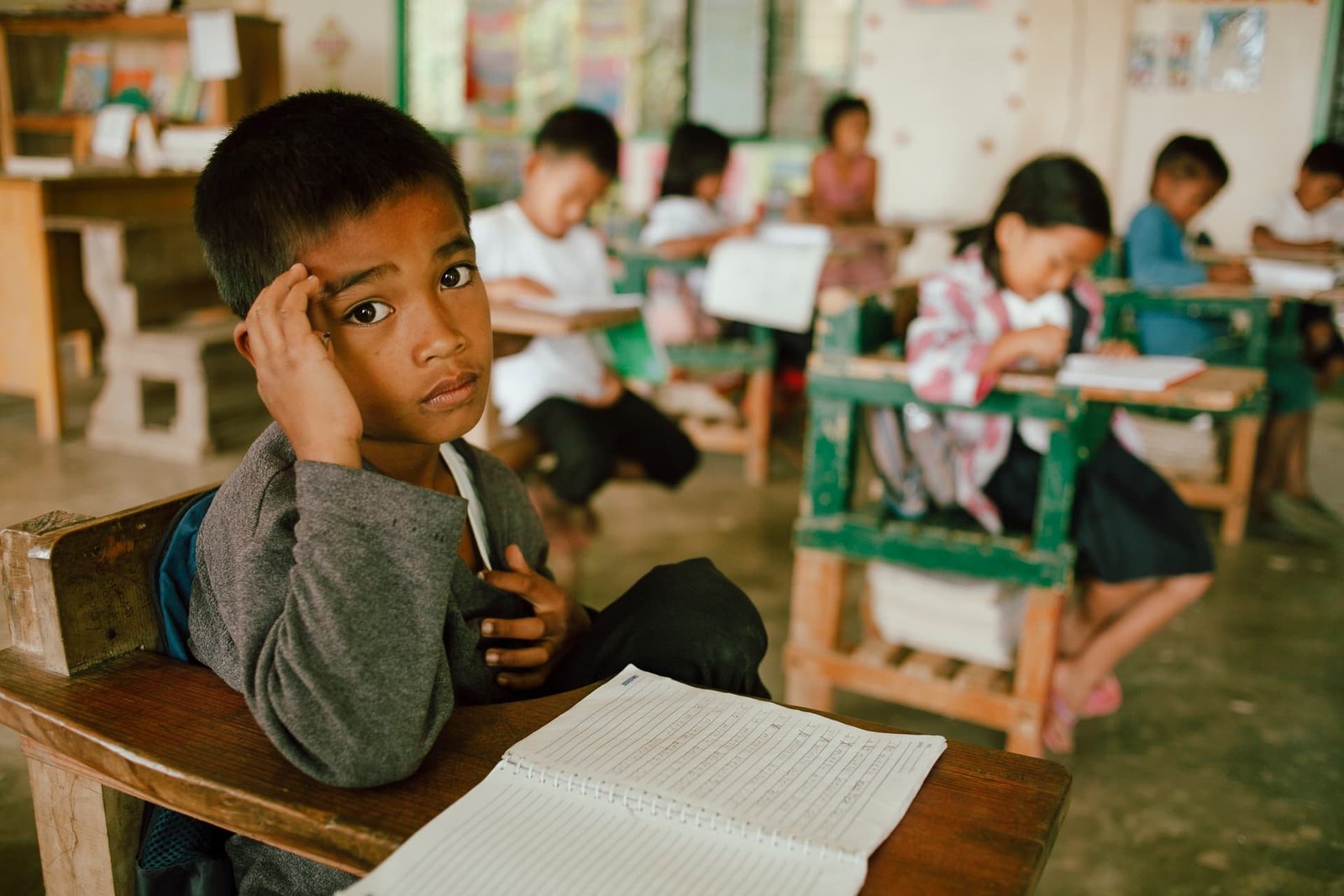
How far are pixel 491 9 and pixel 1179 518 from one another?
19.8 feet

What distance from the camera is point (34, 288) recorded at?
399cm

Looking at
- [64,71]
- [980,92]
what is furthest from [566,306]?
[64,71]

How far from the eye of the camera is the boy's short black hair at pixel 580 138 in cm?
253

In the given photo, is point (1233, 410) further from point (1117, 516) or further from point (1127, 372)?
point (1127, 372)

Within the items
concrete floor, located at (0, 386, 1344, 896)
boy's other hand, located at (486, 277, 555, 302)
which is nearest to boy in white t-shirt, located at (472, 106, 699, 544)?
boy's other hand, located at (486, 277, 555, 302)

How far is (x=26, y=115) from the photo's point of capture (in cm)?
621

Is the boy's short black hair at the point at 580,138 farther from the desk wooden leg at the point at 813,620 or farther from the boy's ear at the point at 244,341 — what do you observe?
the boy's ear at the point at 244,341

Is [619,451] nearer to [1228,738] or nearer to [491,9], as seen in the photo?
[1228,738]

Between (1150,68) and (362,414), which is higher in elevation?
(1150,68)

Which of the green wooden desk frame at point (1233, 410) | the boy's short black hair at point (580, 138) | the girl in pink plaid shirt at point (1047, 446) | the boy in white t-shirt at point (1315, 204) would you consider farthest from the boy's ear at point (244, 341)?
the boy in white t-shirt at point (1315, 204)

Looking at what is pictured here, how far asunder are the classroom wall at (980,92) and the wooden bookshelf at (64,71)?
3.36m

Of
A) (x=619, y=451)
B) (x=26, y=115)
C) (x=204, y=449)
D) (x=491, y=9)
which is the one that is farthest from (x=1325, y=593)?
(x=26, y=115)

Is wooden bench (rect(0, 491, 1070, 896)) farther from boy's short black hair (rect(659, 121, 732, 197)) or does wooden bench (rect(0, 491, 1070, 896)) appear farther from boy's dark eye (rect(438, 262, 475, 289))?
boy's short black hair (rect(659, 121, 732, 197))

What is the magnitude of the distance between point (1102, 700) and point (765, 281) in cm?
171
